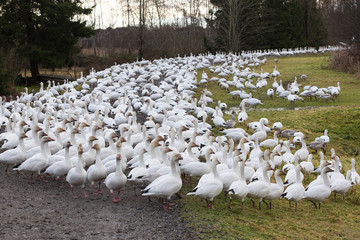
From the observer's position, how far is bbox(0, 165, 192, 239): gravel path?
7.38 m

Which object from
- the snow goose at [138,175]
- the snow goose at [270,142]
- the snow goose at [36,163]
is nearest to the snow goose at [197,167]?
the snow goose at [138,175]

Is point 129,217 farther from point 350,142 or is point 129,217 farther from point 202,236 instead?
point 350,142

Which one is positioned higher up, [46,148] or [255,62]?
[255,62]

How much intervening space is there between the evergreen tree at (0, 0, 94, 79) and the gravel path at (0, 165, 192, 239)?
24.6 meters

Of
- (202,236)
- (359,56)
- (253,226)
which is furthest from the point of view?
(359,56)

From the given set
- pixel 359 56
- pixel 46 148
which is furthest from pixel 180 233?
pixel 359 56

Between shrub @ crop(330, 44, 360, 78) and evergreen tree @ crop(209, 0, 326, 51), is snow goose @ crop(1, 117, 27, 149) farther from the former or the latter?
evergreen tree @ crop(209, 0, 326, 51)

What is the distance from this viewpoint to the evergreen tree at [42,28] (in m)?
32.2

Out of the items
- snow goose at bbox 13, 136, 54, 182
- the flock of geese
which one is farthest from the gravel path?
snow goose at bbox 13, 136, 54, 182

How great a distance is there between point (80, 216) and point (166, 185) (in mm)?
1765

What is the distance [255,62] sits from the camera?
129 feet

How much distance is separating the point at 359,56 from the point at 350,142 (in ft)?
59.1

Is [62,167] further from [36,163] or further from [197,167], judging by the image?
[197,167]

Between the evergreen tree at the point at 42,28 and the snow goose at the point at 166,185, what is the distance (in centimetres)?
2636
